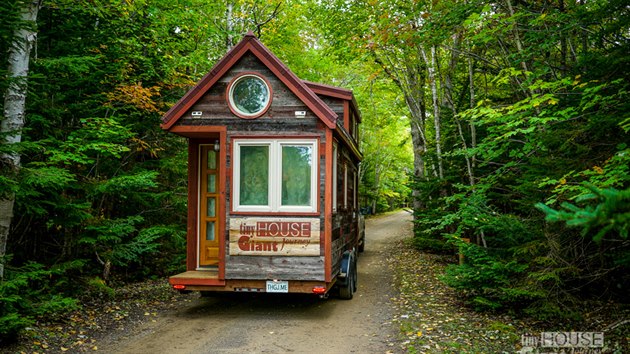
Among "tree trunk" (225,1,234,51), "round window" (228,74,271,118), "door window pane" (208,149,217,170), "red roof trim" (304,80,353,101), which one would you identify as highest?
"tree trunk" (225,1,234,51)

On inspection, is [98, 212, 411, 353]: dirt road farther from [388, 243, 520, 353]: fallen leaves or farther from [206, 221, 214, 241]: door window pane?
[206, 221, 214, 241]: door window pane

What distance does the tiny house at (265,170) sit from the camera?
740 cm

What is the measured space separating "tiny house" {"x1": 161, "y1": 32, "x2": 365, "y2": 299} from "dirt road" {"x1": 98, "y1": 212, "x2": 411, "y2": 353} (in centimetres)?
Result: 57

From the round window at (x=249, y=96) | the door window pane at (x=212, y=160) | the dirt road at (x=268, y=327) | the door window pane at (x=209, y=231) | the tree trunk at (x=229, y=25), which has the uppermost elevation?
the tree trunk at (x=229, y=25)

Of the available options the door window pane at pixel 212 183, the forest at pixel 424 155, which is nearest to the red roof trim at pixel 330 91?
the forest at pixel 424 155

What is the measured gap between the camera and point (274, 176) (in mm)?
7574

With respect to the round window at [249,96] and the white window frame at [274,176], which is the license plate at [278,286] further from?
the round window at [249,96]

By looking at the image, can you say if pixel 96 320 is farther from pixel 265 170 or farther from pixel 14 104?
pixel 265 170

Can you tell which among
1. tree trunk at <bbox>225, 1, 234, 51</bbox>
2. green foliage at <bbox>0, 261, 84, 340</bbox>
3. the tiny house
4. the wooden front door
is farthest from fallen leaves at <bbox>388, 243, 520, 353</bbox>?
tree trunk at <bbox>225, 1, 234, 51</bbox>

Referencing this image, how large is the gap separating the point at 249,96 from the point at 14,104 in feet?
11.5

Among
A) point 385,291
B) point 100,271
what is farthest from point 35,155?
point 385,291

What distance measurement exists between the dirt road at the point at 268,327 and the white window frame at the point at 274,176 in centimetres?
188

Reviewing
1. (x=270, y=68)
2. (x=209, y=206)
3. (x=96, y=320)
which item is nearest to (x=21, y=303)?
(x=96, y=320)

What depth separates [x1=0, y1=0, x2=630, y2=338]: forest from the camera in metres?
5.77
